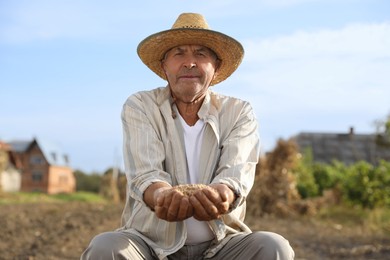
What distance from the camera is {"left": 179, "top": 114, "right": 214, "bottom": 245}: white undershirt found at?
2682 millimetres

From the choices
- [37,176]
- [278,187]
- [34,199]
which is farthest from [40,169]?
[278,187]

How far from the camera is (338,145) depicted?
22641 millimetres

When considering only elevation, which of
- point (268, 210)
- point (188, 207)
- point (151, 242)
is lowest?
point (268, 210)

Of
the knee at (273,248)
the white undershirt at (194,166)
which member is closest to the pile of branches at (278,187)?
the white undershirt at (194,166)

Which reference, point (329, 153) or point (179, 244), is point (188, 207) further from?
point (329, 153)

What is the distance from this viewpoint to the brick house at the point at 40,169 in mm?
30547

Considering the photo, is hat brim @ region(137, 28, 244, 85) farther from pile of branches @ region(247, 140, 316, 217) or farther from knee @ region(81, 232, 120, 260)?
pile of branches @ region(247, 140, 316, 217)

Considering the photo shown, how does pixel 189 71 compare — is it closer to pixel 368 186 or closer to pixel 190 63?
pixel 190 63

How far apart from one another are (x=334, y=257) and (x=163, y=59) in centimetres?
456

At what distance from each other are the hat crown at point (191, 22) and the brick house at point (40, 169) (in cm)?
2817

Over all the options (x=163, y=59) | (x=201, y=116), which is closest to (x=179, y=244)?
(x=201, y=116)

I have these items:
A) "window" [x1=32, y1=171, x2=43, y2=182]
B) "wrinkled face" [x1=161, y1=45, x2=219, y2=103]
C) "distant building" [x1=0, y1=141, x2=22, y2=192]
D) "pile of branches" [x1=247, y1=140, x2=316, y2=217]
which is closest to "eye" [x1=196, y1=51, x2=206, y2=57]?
"wrinkled face" [x1=161, y1=45, x2=219, y2=103]

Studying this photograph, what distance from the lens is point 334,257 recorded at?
6895 millimetres

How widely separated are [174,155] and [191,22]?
685mm
